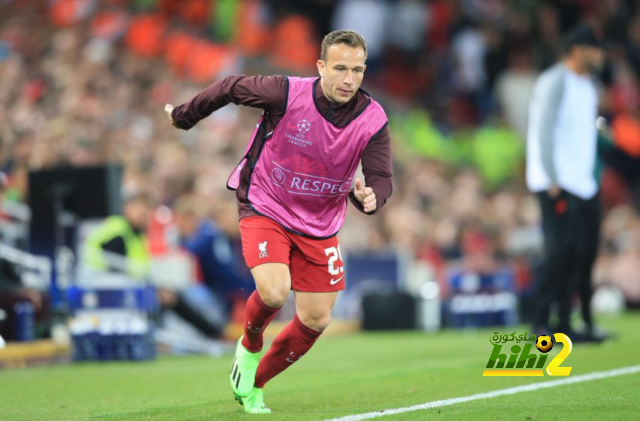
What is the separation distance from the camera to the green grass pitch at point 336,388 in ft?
21.4

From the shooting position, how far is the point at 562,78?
10711 mm

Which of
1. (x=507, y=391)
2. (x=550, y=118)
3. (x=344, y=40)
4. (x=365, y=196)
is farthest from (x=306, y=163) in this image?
(x=550, y=118)

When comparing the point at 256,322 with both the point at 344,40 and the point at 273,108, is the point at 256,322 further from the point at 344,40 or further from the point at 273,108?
the point at 344,40

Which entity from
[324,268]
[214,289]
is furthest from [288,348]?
[214,289]

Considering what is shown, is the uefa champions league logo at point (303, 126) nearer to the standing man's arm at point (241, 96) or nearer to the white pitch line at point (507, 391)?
the standing man's arm at point (241, 96)

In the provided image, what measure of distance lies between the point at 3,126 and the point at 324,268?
344 inches

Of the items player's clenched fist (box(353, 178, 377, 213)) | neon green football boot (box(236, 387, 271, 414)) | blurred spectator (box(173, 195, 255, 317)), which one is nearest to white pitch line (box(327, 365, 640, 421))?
neon green football boot (box(236, 387, 271, 414))

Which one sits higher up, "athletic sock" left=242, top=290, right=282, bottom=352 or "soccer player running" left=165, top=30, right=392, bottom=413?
"soccer player running" left=165, top=30, right=392, bottom=413

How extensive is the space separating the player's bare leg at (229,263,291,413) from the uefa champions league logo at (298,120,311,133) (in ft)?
2.68

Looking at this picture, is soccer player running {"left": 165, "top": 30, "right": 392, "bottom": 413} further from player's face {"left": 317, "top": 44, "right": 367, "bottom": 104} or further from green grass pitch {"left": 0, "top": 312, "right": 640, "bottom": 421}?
green grass pitch {"left": 0, "top": 312, "right": 640, "bottom": 421}

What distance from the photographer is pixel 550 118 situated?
1071 cm

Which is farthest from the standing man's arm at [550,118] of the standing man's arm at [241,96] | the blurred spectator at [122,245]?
the standing man's arm at [241,96]

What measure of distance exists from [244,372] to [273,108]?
5.26ft

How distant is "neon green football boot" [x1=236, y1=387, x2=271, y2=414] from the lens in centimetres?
661
